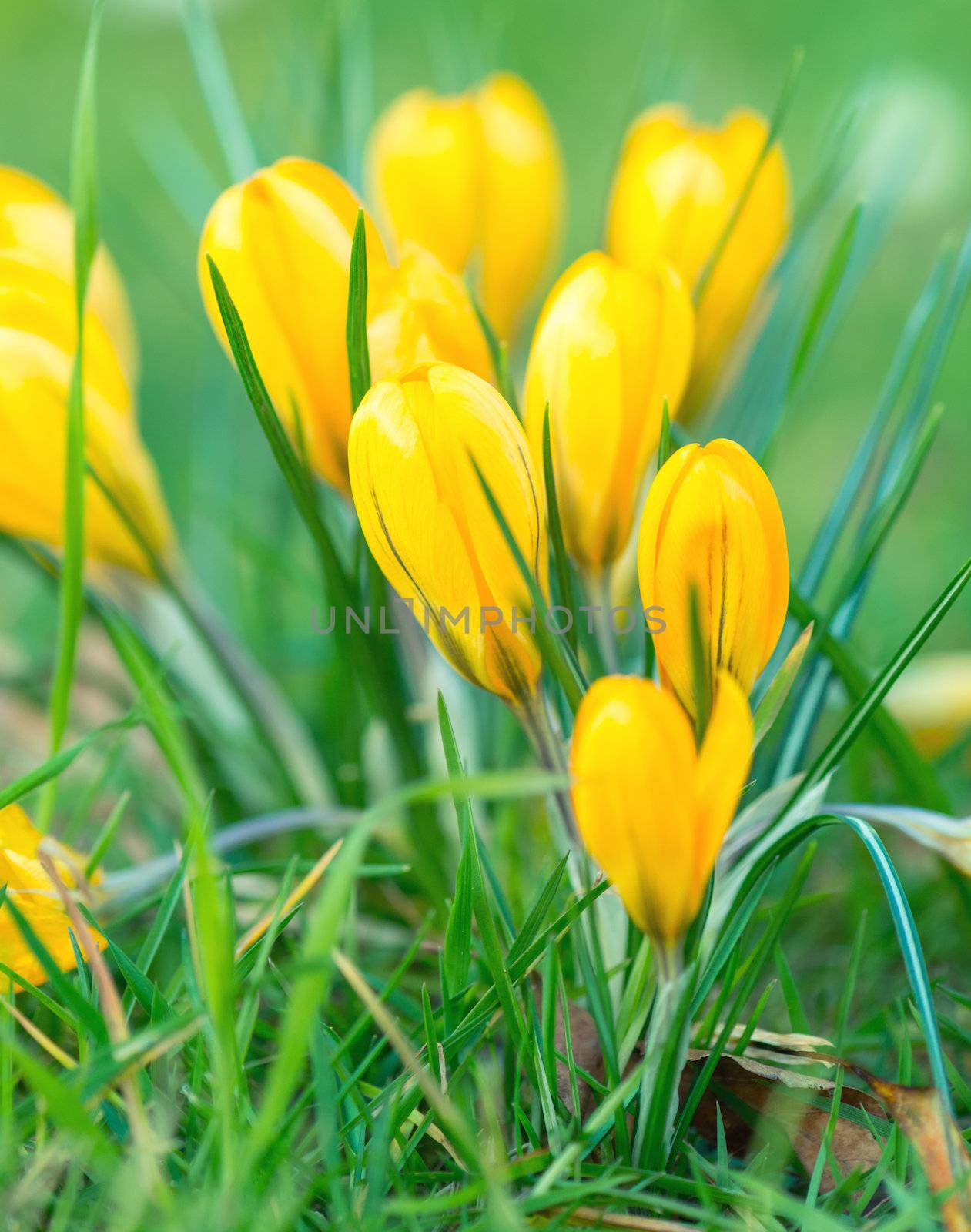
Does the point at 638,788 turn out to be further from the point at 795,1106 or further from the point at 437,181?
the point at 437,181

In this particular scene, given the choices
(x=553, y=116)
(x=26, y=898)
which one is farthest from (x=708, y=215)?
(x=553, y=116)

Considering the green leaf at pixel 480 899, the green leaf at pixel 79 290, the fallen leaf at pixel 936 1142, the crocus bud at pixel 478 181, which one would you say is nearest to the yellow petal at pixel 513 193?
the crocus bud at pixel 478 181

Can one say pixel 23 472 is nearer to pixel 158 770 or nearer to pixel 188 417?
pixel 158 770

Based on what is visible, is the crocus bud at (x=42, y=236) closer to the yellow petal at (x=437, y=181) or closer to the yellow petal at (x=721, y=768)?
the yellow petal at (x=437, y=181)

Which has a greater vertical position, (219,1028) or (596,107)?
(596,107)

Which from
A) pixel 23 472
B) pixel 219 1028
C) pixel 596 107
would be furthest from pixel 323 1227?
pixel 596 107
